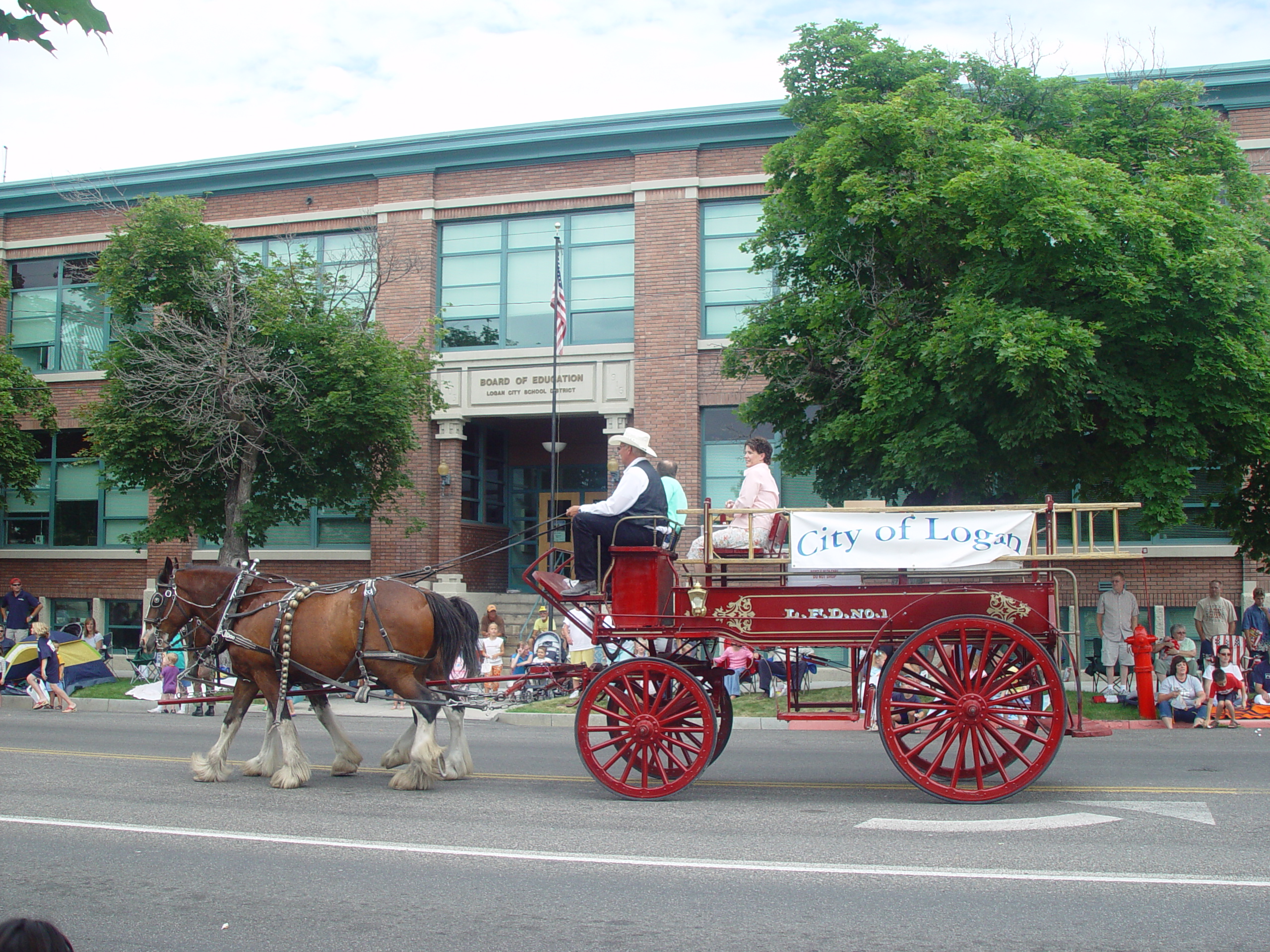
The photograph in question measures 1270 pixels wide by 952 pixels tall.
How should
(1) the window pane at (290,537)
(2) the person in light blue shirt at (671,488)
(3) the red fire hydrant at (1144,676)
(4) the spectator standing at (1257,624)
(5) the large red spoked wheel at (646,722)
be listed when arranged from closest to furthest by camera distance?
(5) the large red spoked wheel at (646,722) < (2) the person in light blue shirt at (671,488) < (3) the red fire hydrant at (1144,676) < (4) the spectator standing at (1257,624) < (1) the window pane at (290,537)

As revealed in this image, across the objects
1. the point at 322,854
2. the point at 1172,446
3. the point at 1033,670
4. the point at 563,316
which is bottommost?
the point at 322,854

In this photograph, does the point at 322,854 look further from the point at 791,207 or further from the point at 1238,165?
the point at 1238,165

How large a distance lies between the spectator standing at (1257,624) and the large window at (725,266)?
31.1ft

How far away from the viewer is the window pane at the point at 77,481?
77.8 feet

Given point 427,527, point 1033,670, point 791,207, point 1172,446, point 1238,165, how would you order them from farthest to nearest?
point 427,527 → point 791,207 → point 1238,165 → point 1172,446 → point 1033,670

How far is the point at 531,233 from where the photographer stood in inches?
823

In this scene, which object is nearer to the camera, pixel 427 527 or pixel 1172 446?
pixel 1172 446

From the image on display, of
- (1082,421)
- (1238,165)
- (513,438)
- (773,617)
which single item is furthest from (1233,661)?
(513,438)

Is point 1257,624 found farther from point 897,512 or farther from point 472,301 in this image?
point 472,301

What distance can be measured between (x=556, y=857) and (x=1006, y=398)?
29.9ft

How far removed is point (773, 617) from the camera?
7555mm

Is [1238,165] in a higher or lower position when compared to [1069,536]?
higher

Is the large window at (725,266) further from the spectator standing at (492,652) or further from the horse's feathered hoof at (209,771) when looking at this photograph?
the horse's feathered hoof at (209,771)

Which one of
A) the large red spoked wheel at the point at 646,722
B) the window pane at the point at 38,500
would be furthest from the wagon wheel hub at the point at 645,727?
the window pane at the point at 38,500
